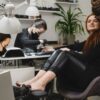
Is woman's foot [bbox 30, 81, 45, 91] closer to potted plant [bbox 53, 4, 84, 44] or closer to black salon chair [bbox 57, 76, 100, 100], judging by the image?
black salon chair [bbox 57, 76, 100, 100]

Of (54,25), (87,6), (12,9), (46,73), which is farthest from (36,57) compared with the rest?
(87,6)

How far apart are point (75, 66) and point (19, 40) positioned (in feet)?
5.45

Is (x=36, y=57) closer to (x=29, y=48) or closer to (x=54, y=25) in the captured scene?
(x=29, y=48)

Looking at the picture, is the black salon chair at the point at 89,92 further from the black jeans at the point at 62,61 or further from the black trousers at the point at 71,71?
the black jeans at the point at 62,61

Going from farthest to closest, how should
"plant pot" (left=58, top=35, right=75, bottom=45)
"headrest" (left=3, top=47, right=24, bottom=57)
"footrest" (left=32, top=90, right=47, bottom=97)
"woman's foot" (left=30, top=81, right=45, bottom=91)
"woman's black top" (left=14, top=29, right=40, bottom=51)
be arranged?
"plant pot" (left=58, top=35, right=75, bottom=45), "woman's black top" (left=14, top=29, right=40, bottom=51), "headrest" (left=3, top=47, right=24, bottom=57), "woman's foot" (left=30, top=81, right=45, bottom=91), "footrest" (left=32, top=90, right=47, bottom=97)

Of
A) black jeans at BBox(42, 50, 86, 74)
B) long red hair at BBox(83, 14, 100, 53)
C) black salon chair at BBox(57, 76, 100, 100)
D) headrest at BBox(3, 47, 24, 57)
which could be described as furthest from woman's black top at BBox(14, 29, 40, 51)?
black salon chair at BBox(57, 76, 100, 100)

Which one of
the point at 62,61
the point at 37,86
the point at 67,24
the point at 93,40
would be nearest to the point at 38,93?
the point at 37,86

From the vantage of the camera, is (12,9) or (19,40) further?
(19,40)

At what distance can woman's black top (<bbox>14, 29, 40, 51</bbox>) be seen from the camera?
3744 millimetres

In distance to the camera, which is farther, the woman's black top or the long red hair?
the woman's black top

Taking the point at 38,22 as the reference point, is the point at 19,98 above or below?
below

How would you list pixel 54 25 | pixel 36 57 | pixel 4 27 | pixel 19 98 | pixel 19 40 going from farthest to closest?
pixel 54 25 → pixel 19 40 → pixel 36 57 → pixel 19 98 → pixel 4 27

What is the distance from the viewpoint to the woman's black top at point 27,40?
3.74m

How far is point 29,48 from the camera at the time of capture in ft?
12.0
